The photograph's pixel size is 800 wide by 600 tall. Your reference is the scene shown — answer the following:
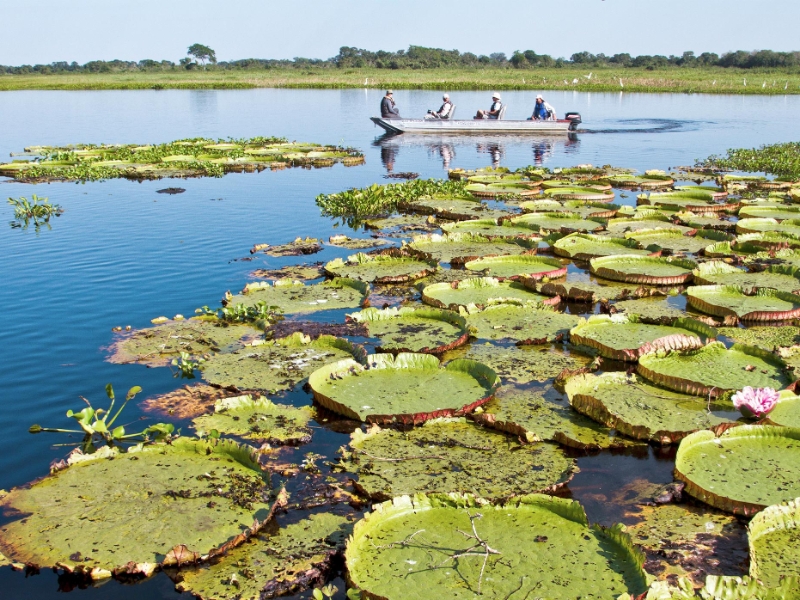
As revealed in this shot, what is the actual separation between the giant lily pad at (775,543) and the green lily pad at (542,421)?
3.65 ft

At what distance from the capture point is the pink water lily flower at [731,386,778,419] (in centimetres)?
450

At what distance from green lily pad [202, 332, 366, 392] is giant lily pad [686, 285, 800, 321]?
3.46m

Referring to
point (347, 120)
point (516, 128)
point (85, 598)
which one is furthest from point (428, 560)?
point (347, 120)

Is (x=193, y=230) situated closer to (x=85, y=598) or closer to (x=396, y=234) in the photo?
(x=396, y=234)

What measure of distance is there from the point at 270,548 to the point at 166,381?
2388 millimetres

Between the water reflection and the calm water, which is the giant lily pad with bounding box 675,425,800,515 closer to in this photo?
the calm water

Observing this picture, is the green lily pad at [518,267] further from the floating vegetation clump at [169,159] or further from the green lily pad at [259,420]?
the floating vegetation clump at [169,159]

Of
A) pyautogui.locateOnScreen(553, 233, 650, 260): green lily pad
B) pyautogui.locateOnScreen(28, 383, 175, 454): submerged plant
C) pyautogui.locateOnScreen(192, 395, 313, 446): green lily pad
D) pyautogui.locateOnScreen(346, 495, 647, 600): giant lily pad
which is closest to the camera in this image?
pyautogui.locateOnScreen(346, 495, 647, 600): giant lily pad

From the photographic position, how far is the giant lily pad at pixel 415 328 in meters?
5.97

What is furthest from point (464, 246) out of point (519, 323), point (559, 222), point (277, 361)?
point (277, 361)

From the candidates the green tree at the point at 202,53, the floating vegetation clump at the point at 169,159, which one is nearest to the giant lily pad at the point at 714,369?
the floating vegetation clump at the point at 169,159

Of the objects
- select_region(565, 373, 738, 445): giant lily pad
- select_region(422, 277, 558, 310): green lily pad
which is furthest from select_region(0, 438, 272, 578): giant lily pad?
select_region(422, 277, 558, 310): green lily pad

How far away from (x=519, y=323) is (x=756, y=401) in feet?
7.59

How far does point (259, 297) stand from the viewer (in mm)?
7180
